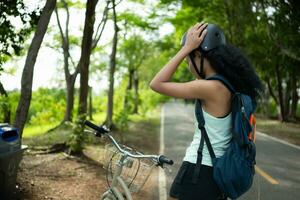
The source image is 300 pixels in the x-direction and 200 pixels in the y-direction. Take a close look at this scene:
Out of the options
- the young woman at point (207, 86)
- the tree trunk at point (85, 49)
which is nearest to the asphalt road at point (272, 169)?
the young woman at point (207, 86)

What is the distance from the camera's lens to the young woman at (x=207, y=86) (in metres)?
3.02

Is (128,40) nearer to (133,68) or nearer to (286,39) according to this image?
(133,68)

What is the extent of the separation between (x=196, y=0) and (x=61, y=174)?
14546 mm

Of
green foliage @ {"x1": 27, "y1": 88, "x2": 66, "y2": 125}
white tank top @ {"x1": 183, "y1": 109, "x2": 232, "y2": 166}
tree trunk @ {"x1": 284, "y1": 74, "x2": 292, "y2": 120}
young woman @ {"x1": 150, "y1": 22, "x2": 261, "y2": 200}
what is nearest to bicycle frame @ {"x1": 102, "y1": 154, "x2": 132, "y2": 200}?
young woman @ {"x1": 150, "y1": 22, "x2": 261, "y2": 200}

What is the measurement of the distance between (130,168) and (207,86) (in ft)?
3.91

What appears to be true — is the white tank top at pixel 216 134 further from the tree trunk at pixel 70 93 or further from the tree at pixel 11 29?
the tree trunk at pixel 70 93

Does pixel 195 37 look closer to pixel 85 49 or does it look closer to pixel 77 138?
pixel 77 138

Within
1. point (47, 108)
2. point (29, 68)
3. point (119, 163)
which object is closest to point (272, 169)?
point (29, 68)

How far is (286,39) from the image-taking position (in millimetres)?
22766

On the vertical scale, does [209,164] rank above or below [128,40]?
below

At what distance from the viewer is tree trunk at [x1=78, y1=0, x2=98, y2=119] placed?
11.2 meters

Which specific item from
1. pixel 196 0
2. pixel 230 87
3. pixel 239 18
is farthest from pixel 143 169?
pixel 239 18

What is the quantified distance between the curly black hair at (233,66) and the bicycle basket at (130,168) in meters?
1.04

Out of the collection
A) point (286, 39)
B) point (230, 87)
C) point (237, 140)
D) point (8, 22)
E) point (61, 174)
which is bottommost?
point (61, 174)
